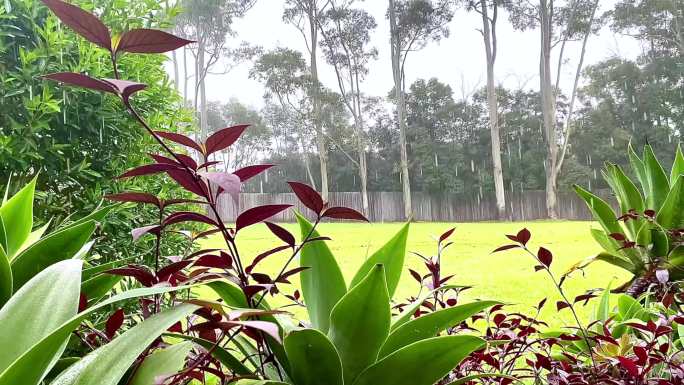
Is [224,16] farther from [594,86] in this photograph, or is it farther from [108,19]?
[594,86]

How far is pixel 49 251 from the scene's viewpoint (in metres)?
0.37

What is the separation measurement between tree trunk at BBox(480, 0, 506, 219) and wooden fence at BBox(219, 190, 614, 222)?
7 cm

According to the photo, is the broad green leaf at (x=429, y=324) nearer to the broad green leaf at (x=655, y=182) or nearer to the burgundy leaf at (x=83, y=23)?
the burgundy leaf at (x=83, y=23)

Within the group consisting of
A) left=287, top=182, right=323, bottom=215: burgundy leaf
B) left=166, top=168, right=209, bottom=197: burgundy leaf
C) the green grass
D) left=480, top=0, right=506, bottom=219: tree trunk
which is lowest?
the green grass

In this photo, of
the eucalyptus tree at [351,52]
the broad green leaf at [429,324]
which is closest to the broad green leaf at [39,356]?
the broad green leaf at [429,324]

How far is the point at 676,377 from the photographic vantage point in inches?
19.3

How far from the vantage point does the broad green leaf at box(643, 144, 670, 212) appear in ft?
3.00

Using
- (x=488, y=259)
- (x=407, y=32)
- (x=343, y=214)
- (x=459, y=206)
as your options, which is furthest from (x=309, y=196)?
(x=407, y=32)

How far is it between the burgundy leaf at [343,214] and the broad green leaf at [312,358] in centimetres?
8

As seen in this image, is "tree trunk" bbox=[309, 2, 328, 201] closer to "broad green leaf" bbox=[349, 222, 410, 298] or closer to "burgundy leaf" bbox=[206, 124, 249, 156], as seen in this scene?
"broad green leaf" bbox=[349, 222, 410, 298]

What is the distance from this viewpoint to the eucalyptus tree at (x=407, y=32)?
307 centimetres

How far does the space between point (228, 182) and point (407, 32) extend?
129 inches

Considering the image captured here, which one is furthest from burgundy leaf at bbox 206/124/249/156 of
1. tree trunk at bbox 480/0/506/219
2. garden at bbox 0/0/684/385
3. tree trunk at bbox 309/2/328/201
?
tree trunk at bbox 480/0/506/219

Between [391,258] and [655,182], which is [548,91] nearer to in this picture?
[655,182]
